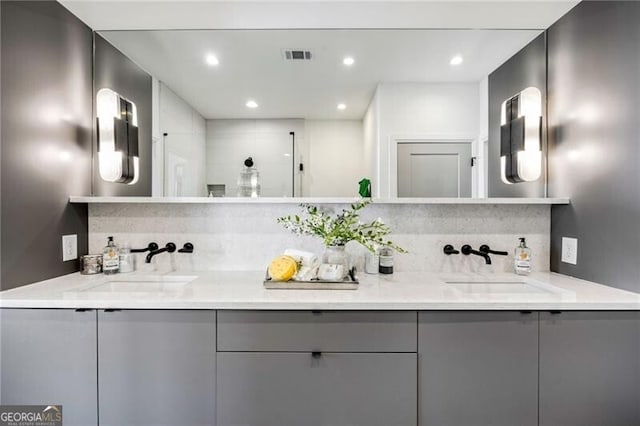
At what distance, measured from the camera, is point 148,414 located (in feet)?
3.62

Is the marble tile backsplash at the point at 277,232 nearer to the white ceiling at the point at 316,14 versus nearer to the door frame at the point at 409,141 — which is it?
the door frame at the point at 409,141

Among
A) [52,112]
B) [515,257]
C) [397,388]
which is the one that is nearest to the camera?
[397,388]

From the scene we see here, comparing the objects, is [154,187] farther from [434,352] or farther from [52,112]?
[434,352]

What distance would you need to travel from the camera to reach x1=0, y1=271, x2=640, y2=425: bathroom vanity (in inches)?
43.1

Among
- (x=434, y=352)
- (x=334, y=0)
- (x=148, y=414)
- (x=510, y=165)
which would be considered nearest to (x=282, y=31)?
(x=334, y=0)

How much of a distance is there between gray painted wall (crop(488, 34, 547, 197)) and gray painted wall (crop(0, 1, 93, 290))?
225 cm

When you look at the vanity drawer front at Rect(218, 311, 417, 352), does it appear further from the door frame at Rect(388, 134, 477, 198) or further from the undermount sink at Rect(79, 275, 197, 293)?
the door frame at Rect(388, 134, 477, 198)

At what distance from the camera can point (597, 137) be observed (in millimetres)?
1334

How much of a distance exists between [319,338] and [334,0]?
161 centimetres

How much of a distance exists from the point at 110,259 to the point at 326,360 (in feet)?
4.16

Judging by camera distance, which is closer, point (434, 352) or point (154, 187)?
point (434, 352)

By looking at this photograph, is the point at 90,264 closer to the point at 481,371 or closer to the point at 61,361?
the point at 61,361

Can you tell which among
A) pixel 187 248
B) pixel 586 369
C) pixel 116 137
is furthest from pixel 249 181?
pixel 586 369

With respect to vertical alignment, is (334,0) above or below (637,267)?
above
